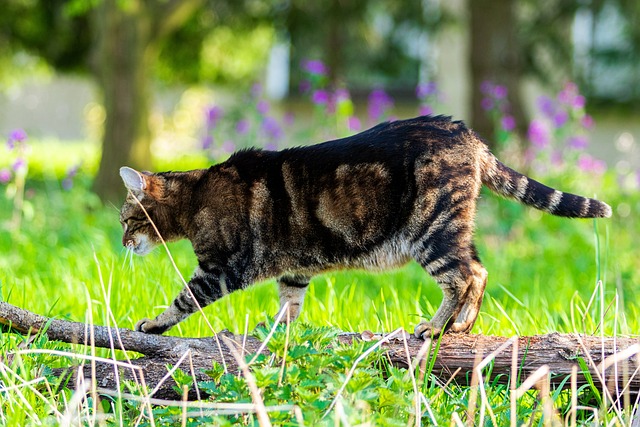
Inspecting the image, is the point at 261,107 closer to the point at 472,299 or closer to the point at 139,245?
the point at 139,245

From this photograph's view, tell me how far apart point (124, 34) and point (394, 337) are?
6654 mm

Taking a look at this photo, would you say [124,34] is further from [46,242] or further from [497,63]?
[497,63]

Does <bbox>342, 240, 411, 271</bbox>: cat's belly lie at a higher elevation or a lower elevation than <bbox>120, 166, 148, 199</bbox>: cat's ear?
lower

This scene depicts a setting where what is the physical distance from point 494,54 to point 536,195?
280 inches

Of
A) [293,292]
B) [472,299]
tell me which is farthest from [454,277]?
[293,292]

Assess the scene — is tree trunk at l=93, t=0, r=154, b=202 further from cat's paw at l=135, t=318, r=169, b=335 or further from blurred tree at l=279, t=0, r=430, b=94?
cat's paw at l=135, t=318, r=169, b=335

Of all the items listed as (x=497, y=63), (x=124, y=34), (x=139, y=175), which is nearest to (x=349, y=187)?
(x=139, y=175)

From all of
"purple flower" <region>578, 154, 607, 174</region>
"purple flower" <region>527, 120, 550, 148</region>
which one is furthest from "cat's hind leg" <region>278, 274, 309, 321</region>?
"purple flower" <region>578, 154, 607, 174</region>

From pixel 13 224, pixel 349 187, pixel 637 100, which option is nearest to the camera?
pixel 349 187

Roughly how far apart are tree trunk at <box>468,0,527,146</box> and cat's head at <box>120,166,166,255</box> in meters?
6.93

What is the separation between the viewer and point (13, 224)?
18.0 feet

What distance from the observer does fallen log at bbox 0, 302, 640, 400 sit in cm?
286

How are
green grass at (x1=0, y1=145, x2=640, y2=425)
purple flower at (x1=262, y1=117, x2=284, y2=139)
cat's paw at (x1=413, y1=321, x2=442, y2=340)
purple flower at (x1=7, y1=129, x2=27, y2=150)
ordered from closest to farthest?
1. green grass at (x1=0, y1=145, x2=640, y2=425)
2. cat's paw at (x1=413, y1=321, x2=442, y2=340)
3. purple flower at (x1=7, y1=129, x2=27, y2=150)
4. purple flower at (x1=262, y1=117, x2=284, y2=139)

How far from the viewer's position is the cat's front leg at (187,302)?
11.2 feet
